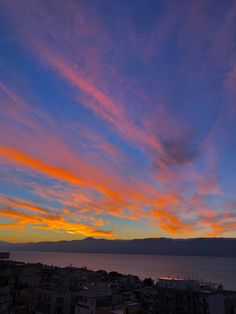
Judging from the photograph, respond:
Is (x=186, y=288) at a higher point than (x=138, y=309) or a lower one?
higher

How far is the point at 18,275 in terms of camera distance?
83.1m

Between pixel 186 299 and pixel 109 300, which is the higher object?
pixel 186 299

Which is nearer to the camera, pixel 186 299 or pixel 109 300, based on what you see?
pixel 186 299

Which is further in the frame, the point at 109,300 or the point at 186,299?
the point at 109,300

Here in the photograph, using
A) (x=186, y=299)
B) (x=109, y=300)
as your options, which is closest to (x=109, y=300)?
(x=109, y=300)

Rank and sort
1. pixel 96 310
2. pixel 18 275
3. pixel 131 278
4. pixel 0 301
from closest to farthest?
1. pixel 0 301
2. pixel 96 310
3. pixel 18 275
4. pixel 131 278

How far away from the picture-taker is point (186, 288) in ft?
220

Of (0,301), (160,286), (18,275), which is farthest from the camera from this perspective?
(18,275)

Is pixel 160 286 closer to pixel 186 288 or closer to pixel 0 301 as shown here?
pixel 186 288

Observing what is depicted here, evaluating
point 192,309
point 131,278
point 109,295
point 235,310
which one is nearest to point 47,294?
point 109,295

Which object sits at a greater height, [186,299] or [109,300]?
[186,299]

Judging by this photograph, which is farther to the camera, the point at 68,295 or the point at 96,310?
the point at 68,295

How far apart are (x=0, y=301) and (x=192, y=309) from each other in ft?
126

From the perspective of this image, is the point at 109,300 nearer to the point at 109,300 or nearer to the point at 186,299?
the point at 109,300
